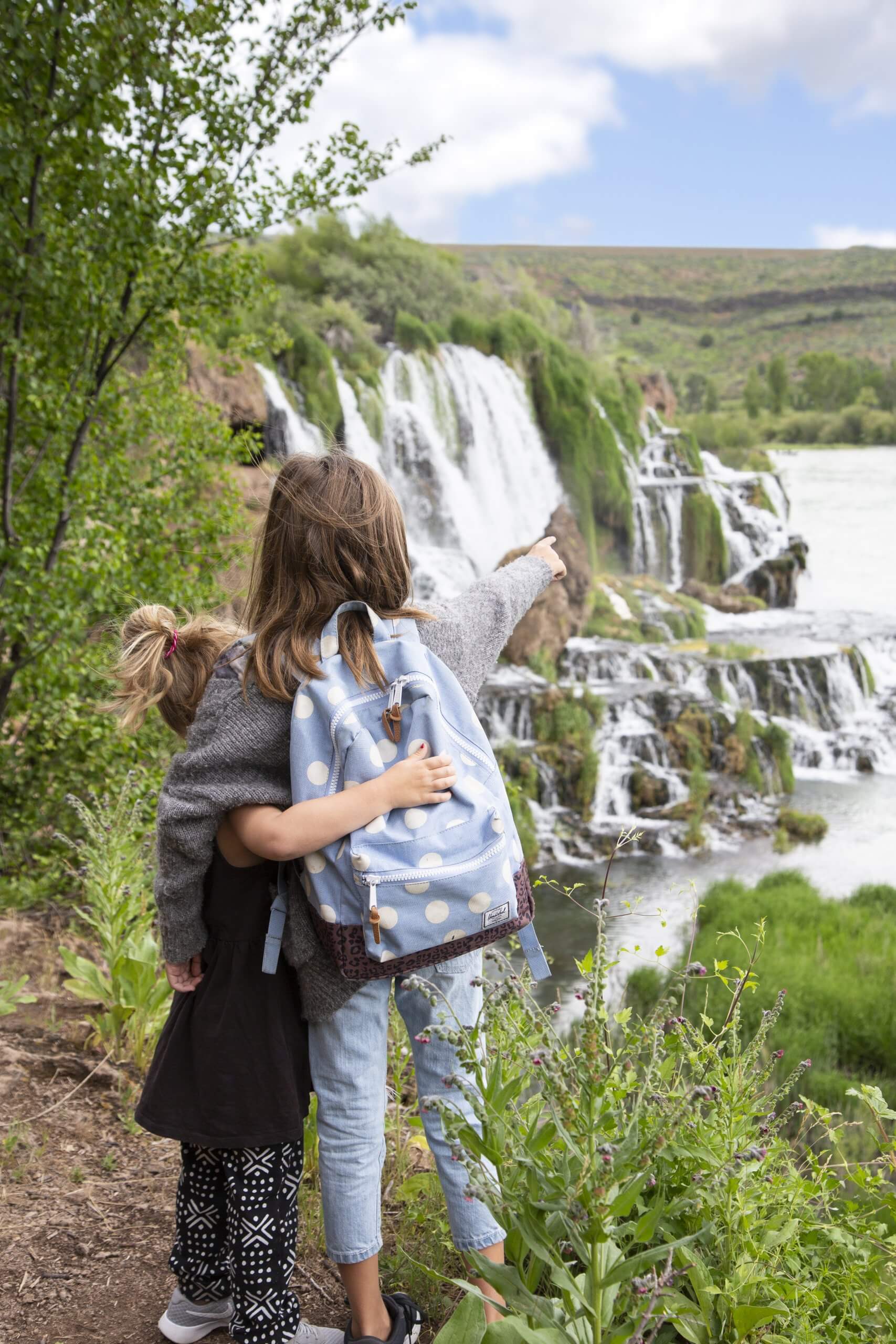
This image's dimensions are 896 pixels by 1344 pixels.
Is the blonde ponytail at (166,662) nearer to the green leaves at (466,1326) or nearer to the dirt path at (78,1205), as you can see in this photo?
the green leaves at (466,1326)

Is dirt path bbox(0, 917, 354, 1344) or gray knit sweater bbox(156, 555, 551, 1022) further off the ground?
gray knit sweater bbox(156, 555, 551, 1022)

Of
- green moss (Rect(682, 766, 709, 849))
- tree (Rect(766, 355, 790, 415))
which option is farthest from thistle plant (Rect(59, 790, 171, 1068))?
tree (Rect(766, 355, 790, 415))

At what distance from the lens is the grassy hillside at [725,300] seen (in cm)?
1880

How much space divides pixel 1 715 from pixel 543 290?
51.5 feet

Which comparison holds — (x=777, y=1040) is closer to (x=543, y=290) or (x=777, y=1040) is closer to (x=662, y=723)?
(x=662, y=723)

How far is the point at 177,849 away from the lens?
1579 millimetres

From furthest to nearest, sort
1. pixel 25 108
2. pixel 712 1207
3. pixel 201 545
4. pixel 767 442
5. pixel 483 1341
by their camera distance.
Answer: pixel 767 442 < pixel 201 545 < pixel 25 108 < pixel 712 1207 < pixel 483 1341

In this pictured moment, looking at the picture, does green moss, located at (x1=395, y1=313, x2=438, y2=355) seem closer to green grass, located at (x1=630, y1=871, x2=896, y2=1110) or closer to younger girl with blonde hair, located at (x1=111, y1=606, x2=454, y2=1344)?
green grass, located at (x1=630, y1=871, x2=896, y2=1110)

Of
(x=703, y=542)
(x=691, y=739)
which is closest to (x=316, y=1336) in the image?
(x=691, y=739)

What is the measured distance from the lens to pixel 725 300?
66.4 feet

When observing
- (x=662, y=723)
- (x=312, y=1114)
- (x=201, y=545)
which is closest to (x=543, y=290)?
(x=662, y=723)

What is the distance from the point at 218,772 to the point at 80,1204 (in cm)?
121

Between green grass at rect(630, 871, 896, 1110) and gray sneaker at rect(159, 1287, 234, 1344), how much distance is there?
2902mm

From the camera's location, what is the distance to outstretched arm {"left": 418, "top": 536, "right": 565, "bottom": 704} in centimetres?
161
